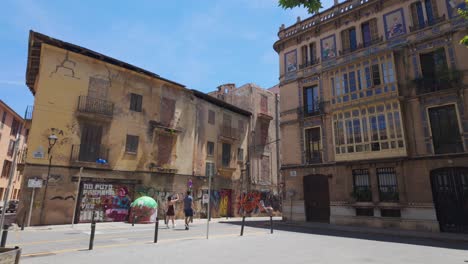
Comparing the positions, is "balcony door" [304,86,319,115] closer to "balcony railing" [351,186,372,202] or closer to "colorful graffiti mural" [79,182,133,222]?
"balcony railing" [351,186,372,202]

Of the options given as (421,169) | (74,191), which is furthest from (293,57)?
(74,191)

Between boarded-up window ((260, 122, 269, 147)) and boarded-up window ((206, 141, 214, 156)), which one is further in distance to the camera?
boarded-up window ((260, 122, 269, 147))

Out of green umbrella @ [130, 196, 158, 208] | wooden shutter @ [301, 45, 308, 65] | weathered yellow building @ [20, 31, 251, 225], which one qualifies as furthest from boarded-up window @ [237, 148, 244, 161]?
green umbrella @ [130, 196, 158, 208]

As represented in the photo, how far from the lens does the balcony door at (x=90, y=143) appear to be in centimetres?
1814

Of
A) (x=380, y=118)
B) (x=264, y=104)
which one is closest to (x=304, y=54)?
(x=380, y=118)

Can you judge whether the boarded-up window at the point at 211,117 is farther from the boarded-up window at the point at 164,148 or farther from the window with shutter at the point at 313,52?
the window with shutter at the point at 313,52

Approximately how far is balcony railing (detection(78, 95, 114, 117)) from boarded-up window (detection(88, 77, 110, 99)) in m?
0.34

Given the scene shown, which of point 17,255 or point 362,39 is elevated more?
point 362,39

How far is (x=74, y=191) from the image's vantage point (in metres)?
17.4

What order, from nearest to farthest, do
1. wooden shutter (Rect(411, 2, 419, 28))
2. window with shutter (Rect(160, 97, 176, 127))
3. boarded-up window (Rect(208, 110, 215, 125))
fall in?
wooden shutter (Rect(411, 2, 419, 28)) < window with shutter (Rect(160, 97, 176, 127)) < boarded-up window (Rect(208, 110, 215, 125))

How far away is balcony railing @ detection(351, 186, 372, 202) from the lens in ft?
56.5

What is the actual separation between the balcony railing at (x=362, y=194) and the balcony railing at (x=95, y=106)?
16702 millimetres

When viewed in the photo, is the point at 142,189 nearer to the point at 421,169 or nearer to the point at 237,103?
the point at 237,103

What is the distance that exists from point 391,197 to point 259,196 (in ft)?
46.6
